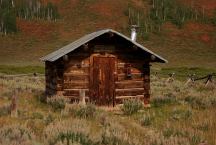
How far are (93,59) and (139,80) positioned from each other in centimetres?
Answer: 246

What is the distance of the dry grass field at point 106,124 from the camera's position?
954 cm

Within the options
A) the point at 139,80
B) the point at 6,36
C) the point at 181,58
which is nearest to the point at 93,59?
→ the point at 139,80

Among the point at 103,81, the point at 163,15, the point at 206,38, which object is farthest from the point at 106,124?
the point at 163,15

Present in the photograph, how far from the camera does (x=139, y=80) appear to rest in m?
20.1

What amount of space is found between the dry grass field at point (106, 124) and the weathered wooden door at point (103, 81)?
2.25ft

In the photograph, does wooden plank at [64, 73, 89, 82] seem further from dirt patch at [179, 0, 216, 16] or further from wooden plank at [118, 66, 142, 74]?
dirt patch at [179, 0, 216, 16]

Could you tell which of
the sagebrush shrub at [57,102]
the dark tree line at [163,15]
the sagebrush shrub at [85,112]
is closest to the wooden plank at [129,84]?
the sagebrush shrub at [57,102]

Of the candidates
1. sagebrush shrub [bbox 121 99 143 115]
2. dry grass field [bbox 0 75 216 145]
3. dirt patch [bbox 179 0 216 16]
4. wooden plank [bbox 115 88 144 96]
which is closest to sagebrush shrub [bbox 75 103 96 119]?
dry grass field [bbox 0 75 216 145]

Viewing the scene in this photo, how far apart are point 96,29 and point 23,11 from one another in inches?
562

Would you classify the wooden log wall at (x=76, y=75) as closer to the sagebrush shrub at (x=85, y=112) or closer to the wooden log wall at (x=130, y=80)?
the wooden log wall at (x=130, y=80)

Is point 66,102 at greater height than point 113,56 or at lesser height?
lesser

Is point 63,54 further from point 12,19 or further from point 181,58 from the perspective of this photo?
point 12,19

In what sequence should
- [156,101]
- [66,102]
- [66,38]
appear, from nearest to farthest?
[66,102] < [156,101] < [66,38]

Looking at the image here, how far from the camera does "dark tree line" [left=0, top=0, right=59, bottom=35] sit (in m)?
75.1
